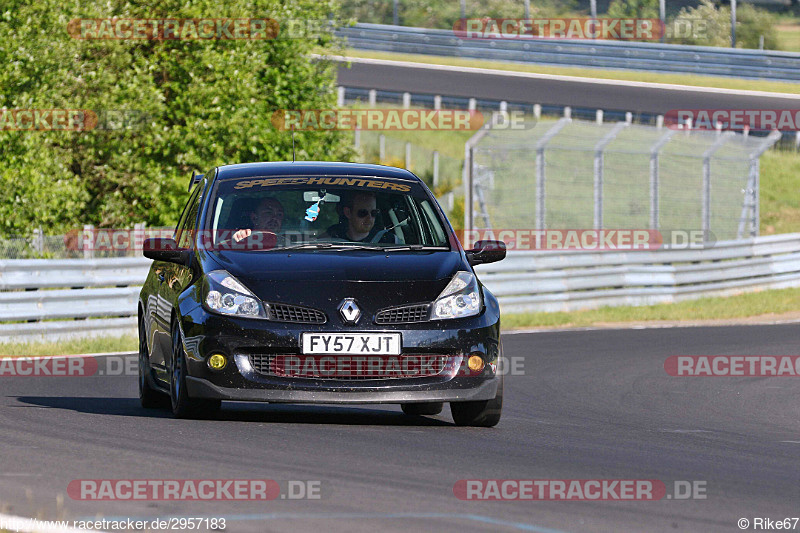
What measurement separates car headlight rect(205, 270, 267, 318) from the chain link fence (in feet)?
46.5

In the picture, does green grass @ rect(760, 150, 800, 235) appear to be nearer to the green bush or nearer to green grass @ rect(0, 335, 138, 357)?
the green bush

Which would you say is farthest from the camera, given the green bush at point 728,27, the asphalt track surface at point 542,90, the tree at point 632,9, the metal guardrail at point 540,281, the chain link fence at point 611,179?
the green bush at point 728,27

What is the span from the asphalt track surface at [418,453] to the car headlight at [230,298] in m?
0.67

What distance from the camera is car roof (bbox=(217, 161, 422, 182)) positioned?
986 cm

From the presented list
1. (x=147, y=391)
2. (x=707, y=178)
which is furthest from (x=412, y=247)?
(x=707, y=178)

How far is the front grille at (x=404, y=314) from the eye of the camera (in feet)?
27.9

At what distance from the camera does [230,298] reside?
8.60 metres

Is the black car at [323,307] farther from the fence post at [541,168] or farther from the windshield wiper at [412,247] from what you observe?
the fence post at [541,168]

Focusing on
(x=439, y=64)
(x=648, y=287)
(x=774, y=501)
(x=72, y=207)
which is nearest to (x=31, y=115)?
(x=72, y=207)

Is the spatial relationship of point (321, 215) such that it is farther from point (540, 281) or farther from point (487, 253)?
point (540, 281)

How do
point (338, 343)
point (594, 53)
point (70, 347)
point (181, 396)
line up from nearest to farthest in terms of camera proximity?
point (338, 343) → point (181, 396) → point (70, 347) → point (594, 53)


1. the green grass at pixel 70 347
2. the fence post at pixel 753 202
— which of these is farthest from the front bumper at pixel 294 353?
the fence post at pixel 753 202

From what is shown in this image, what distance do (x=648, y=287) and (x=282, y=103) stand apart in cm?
719

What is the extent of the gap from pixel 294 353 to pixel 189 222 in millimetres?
1972
